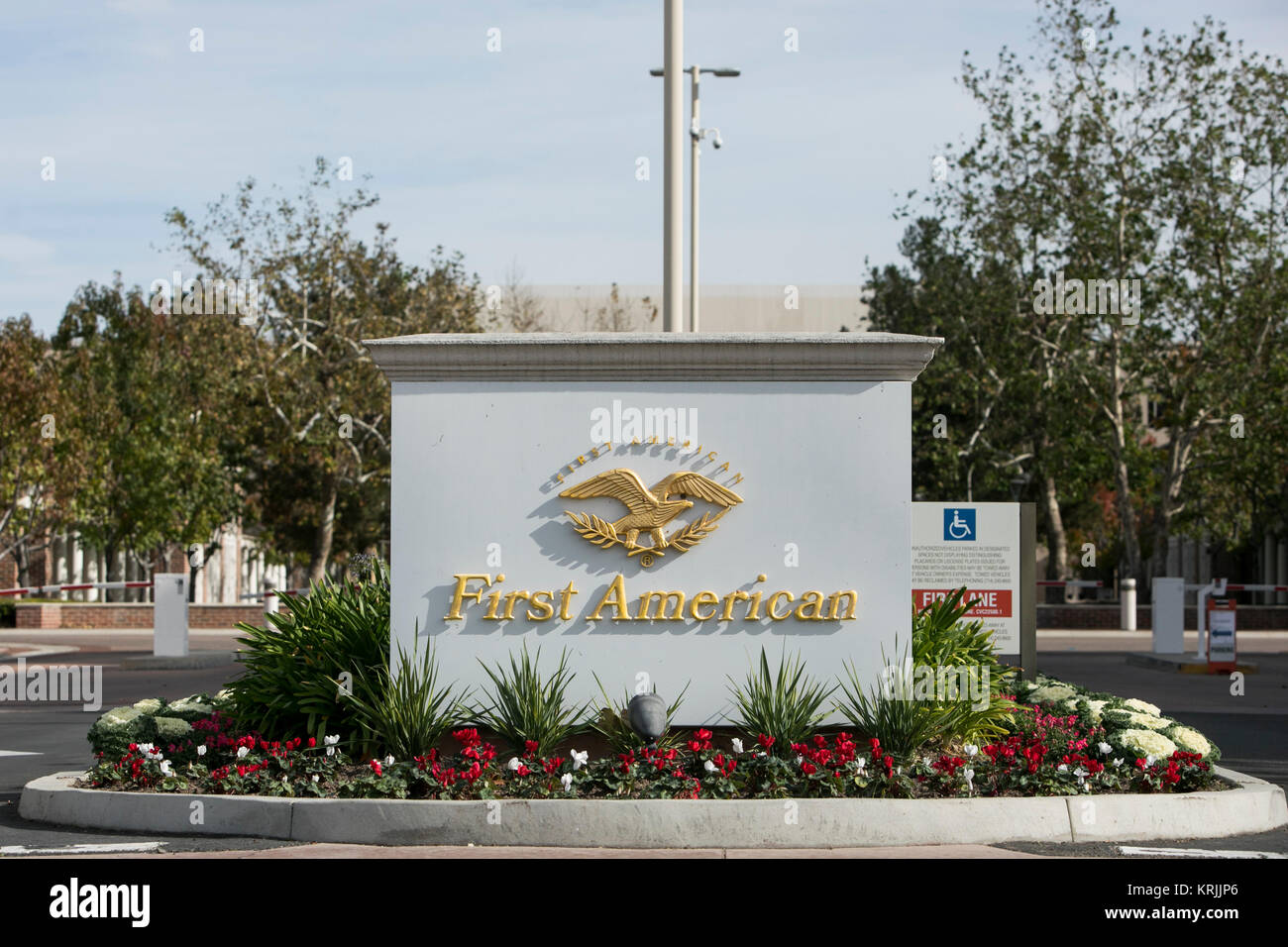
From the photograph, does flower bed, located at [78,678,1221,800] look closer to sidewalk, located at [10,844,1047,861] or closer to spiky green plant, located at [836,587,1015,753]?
spiky green plant, located at [836,587,1015,753]

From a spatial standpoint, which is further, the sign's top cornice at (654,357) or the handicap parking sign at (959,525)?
the handicap parking sign at (959,525)

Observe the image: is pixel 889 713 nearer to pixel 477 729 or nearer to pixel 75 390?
pixel 477 729

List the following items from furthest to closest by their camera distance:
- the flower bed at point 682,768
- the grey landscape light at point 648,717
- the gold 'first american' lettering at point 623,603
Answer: the gold 'first american' lettering at point 623,603 → the grey landscape light at point 648,717 → the flower bed at point 682,768

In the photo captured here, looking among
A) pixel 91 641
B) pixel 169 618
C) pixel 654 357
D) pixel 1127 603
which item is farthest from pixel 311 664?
pixel 1127 603

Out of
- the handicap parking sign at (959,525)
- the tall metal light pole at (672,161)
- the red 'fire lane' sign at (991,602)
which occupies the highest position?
the tall metal light pole at (672,161)

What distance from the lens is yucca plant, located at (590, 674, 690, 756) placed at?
9273 millimetres

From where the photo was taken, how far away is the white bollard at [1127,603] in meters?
36.3

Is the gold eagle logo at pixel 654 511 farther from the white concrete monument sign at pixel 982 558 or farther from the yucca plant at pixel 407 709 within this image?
the white concrete monument sign at pixel 982 558

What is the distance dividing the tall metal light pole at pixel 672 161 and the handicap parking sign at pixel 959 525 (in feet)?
11.1

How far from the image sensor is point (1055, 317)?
3806 centimetres

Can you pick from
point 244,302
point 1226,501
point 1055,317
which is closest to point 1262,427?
point 1055,317

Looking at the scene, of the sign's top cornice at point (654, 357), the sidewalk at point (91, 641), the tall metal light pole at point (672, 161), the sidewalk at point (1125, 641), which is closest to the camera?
the sign's top cornice at point (654, 357)

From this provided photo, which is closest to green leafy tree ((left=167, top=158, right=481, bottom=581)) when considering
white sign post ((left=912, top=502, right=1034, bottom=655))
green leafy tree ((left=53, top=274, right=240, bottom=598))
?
green leafy tree ((left=53, top=274, right=240, bottom=598))

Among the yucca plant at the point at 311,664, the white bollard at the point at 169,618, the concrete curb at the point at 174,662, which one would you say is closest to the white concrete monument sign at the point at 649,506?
the yucca plant at the point at 311,664
